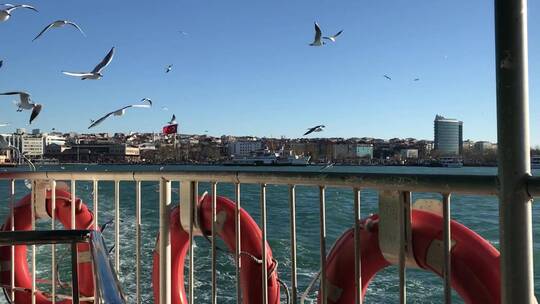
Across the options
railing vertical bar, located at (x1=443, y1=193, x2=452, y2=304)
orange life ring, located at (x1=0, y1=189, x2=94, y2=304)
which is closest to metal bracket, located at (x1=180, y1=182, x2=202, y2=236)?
orange life ring, located at (x1=0, y1=189, x2=94, y2=304)

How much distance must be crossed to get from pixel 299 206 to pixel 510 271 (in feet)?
64.0

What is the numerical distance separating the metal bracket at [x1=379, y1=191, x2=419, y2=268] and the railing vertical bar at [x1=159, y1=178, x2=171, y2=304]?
1.27 metres

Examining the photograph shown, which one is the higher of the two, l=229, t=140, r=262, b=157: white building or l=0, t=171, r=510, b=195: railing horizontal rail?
l=229, t=140, r=262, b=157: white building

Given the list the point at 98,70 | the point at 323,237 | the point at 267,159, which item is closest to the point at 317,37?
the point at 98,70

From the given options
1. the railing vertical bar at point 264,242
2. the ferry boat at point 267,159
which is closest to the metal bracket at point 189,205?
the railing vertical bar at point 264,242

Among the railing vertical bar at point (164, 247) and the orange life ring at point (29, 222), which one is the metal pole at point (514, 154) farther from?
the orange life ring at point (29, 222)

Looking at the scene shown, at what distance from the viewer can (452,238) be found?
1.77 m

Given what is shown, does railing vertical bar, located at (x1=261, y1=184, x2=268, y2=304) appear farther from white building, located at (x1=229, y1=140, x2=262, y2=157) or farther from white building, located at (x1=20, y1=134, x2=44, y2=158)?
white building, located at (x1=229, y1=140, x2=262, y2=157)

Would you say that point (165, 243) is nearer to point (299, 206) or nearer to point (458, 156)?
point (299, 206)

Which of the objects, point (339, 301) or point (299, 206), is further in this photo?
point (299, 206)

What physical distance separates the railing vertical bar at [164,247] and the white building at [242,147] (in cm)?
6049

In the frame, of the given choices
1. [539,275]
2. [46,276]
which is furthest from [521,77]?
[539,275]

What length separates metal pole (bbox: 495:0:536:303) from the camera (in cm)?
136

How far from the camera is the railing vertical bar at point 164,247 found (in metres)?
2.73
